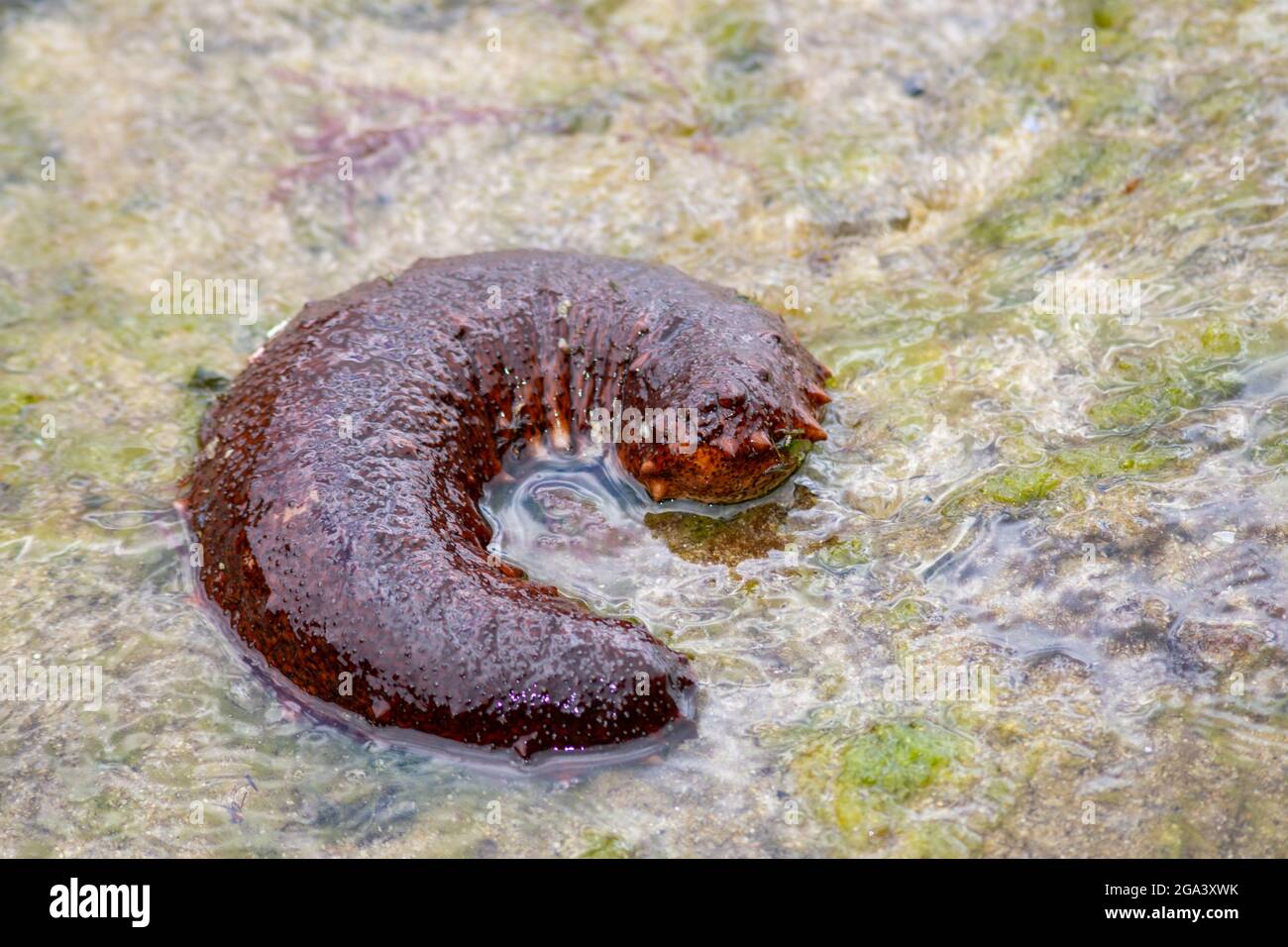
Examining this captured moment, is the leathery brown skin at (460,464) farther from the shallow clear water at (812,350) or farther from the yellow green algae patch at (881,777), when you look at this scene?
the yellow green algae patch at (881,777)

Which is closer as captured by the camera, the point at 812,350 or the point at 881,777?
the point at 881,777

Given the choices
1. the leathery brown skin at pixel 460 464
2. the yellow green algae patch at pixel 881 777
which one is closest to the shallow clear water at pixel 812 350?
the yellow green algae patch at pixel 881 777

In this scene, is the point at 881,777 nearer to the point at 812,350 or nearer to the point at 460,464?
the point at 460,464

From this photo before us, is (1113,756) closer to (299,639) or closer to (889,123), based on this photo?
(299,639)

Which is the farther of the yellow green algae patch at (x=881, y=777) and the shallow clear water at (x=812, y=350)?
the shallow clear water at (x=812, y=350)

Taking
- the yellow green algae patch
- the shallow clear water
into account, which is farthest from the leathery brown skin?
the yellow green algae patch

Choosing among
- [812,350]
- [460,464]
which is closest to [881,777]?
[460,464]
